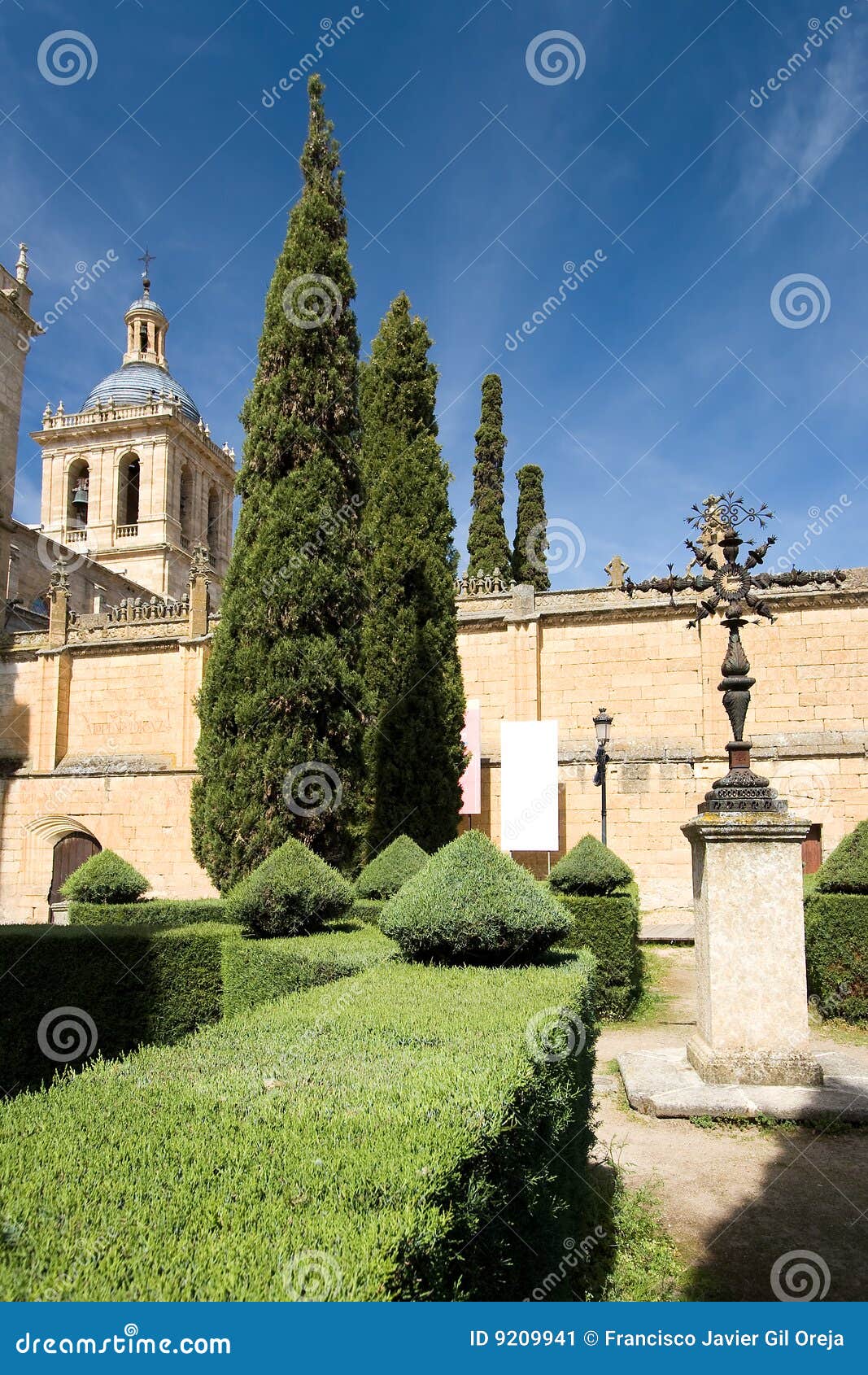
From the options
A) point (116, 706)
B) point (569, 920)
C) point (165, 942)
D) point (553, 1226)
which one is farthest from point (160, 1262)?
point (116, 706)

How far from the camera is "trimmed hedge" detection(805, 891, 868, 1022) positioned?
31.0ft

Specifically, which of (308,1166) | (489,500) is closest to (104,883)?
(308,1166)

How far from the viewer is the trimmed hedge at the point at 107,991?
881 cm

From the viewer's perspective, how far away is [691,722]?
735 inches

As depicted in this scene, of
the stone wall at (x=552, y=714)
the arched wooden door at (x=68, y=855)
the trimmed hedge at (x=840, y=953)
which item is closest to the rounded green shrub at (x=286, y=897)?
the trimmed hedge at (x=840, y=953)

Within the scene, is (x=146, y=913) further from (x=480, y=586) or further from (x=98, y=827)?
(x=480, y=586)

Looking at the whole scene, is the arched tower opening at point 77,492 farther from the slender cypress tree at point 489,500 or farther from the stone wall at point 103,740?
the slender cypress tree at point 489,500

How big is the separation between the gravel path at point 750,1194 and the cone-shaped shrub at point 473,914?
4.90ft

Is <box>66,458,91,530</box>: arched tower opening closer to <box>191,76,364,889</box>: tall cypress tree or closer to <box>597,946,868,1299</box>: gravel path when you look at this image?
<box>191,76,364,889</box>: tall cypress tree

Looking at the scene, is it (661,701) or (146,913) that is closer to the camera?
(146,913)

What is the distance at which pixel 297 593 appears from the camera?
13141 millimetres

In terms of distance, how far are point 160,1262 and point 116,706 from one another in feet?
73.0

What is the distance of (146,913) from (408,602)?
852cm

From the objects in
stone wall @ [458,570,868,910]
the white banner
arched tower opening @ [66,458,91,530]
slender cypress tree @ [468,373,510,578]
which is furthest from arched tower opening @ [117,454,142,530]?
the white banner
